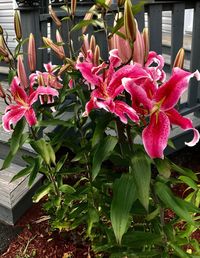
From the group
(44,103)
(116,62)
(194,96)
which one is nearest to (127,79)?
(116,62)

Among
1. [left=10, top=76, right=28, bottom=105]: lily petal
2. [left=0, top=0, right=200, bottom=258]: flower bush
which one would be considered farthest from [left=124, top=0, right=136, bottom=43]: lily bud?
[left=10, top=76, right=28, bottom=105]: lily petal

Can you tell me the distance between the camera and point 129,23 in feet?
3.38

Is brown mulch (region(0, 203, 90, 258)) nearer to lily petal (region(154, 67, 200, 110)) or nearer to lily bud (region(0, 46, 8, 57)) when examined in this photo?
lily bud (region(0, 46, 8, 57))

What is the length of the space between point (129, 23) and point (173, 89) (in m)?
0.22

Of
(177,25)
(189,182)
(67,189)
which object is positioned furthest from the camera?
(177,25)

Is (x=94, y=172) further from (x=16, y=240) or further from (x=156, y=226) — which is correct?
(x=16, y=240)

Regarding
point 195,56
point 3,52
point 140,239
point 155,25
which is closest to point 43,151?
point 3,52

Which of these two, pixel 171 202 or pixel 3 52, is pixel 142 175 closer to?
pixel 171 202

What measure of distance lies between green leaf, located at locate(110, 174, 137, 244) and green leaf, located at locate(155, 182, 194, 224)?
125 millimetres

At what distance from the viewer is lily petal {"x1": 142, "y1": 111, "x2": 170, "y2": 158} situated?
1.03 meters

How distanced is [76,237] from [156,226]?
0.94 m

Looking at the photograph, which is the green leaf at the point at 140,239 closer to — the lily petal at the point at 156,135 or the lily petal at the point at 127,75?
the lily petal at the point at 156,135

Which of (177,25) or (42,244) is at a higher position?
(177,25)

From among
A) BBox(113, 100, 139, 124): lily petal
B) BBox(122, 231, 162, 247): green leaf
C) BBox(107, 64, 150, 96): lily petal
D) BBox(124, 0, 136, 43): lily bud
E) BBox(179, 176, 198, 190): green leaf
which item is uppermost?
BBox(124, 0, 136, 43): lily bud
